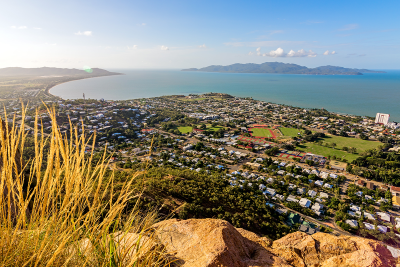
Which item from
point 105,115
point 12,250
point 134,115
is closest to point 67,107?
point 105,115

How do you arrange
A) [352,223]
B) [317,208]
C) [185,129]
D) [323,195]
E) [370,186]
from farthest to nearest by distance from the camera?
1. [185,129]
2. [370,186]
3. [323,195]
4. [317,208]
5. [352,223]

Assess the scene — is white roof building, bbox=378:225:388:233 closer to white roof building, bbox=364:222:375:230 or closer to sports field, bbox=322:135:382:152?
white roof building, bbox=364:222:375:230

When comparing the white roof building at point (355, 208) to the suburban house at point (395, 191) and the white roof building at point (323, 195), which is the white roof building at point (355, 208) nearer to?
the white roof building at point (323, 195)

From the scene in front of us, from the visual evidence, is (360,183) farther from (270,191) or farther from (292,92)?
(292,92)

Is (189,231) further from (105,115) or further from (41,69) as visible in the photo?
(41,69)

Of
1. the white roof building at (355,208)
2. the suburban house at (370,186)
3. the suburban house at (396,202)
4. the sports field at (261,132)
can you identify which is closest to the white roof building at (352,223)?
the white roof building at (355,208)

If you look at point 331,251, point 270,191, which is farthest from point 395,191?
point 331,251

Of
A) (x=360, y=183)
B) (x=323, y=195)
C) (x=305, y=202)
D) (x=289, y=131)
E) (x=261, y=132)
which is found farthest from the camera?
(x=289, y=131)
